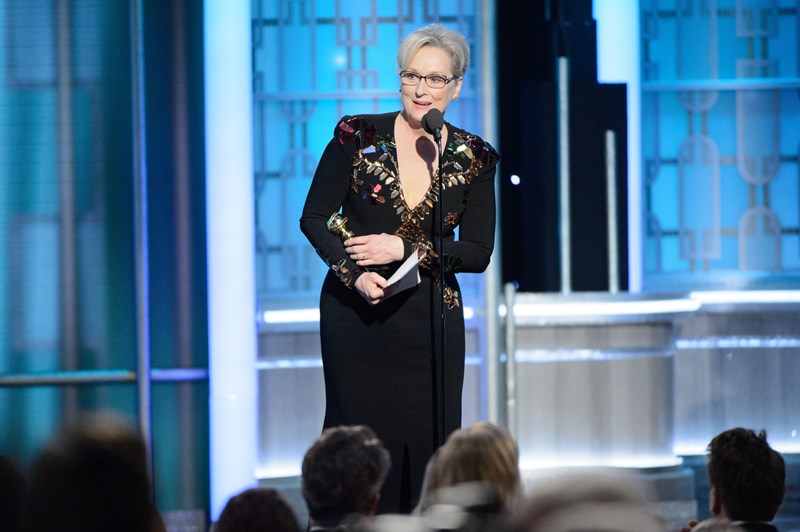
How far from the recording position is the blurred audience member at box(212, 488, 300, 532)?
1.90m

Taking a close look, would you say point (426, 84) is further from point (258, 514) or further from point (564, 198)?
point (564, 198)

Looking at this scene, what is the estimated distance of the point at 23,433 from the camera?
177 inches

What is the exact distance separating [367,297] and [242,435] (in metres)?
1.64

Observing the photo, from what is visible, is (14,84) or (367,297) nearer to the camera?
(367,297)

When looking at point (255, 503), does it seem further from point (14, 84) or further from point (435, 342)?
point (14, 84)

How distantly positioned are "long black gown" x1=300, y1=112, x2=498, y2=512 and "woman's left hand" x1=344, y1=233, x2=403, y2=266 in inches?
3.0

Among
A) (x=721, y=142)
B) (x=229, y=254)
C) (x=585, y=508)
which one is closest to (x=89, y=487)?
(x=585, y=508)

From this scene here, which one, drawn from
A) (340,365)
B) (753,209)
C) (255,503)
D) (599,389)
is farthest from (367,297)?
(753,209)

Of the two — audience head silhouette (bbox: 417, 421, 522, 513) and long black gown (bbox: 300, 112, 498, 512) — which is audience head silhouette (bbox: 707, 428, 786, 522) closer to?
audience head silhouette (bbox: 417, 421, 522, 513)

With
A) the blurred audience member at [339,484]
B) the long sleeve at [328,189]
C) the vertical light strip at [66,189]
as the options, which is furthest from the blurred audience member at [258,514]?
the vertical light strip at [66,189]

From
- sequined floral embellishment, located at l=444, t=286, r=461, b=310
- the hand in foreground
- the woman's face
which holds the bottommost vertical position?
sequined floral embellishment, located at l=444, t=286, r=461, b=310

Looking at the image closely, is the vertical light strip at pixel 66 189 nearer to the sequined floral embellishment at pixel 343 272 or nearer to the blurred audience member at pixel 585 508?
the sequined floral embellishment at pixel 343 272

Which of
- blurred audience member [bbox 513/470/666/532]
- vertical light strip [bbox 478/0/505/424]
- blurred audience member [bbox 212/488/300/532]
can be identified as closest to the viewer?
blurred audience member [bbox 513/470/666/532]

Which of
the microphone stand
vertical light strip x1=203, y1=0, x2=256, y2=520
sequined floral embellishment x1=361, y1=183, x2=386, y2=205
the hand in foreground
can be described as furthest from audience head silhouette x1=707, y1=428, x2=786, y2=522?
vertical light strip x1=203, y1=0, x2=256, y2=520
